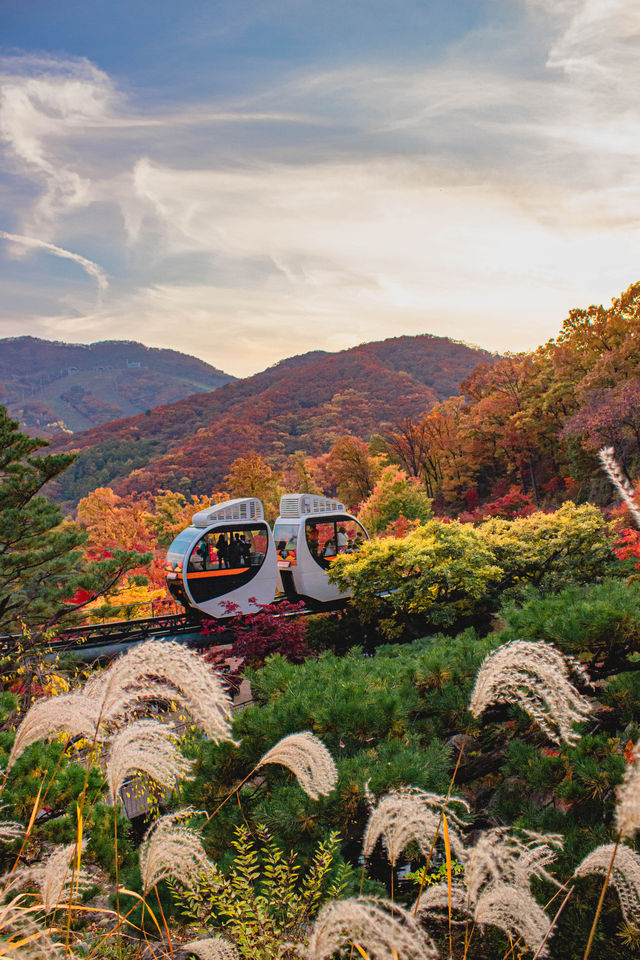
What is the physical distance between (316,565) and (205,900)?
10699mm

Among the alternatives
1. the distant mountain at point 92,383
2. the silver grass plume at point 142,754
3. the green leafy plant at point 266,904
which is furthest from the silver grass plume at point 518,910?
the distant mountain at point 92,383

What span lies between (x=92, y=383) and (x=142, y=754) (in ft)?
634

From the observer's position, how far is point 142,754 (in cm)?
189

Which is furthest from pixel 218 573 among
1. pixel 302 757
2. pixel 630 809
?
pixel 630 809

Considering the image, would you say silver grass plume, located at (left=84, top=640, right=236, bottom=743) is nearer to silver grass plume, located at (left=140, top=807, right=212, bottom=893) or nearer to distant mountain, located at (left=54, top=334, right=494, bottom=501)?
silver grass plume, located at (left=140, top=807, right=212, bottom=893)

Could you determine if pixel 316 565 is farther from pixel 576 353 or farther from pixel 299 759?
pixel 576 353

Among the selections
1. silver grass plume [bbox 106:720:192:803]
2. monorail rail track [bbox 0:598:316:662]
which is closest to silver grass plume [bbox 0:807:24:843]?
silver grass plume [bbox 106:720:192:803]

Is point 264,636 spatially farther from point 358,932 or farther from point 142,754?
point 358,932

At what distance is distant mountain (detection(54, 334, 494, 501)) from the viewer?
60562 millimetres

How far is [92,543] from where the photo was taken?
29.8 meters

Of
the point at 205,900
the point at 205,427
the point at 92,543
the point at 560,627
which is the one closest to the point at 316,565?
the point at 560,627

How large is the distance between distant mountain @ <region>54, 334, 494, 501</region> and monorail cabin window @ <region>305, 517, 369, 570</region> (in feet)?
134

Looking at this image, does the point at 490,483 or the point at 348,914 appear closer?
the point at 348,914

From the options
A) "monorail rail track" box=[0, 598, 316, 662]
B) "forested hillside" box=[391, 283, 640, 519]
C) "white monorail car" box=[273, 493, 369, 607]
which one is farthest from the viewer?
"forested hillside" box=[391, 283, 640, 519]
